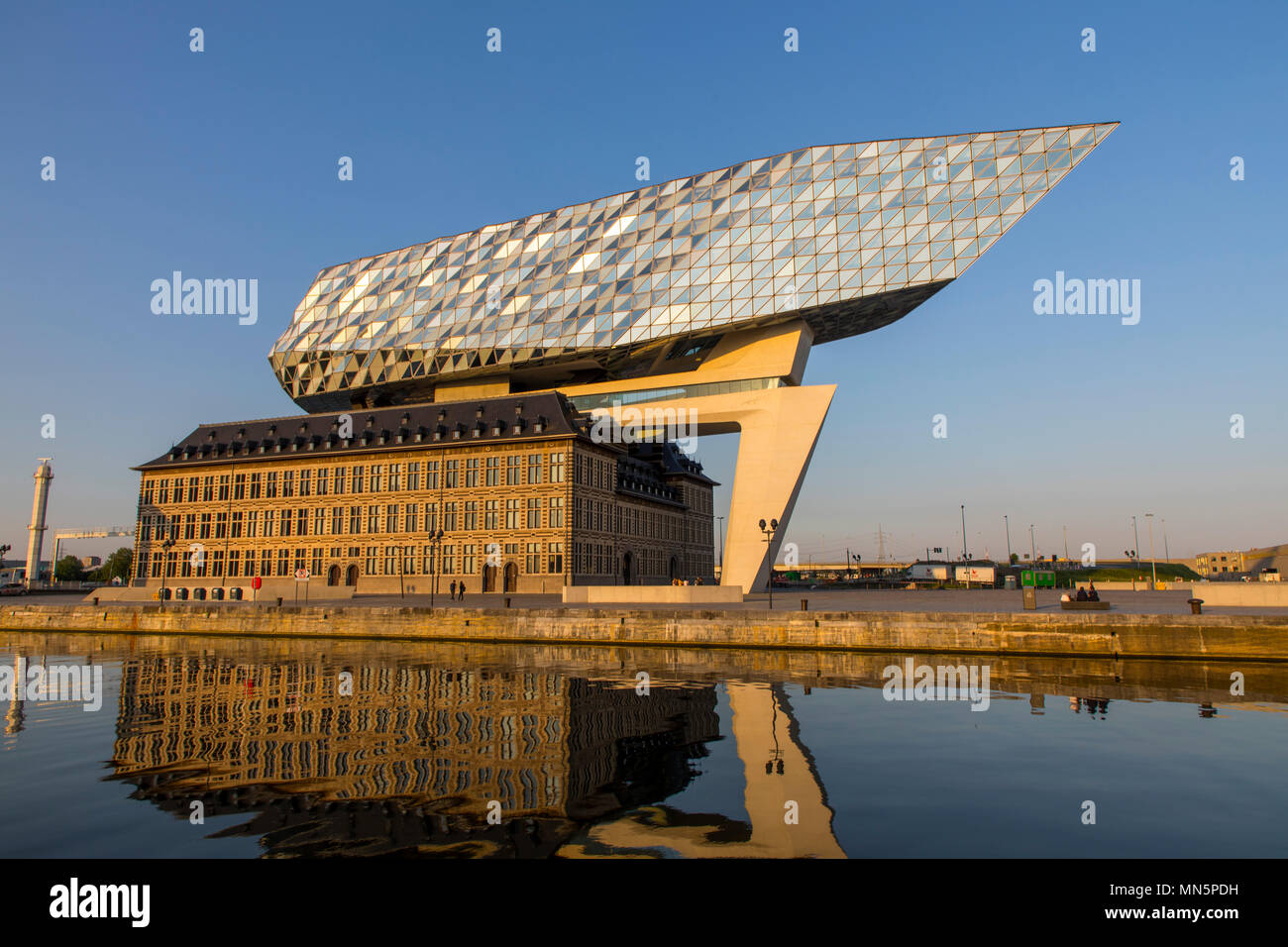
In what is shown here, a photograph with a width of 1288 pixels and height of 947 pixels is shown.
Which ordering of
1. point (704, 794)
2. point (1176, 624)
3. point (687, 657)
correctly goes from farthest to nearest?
point (687, 657) → point (1176, 624) → point (704, 794)

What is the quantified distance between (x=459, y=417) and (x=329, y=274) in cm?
2738

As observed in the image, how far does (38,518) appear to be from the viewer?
127m

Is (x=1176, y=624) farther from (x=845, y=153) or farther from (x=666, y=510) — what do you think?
(x=666, y=510)

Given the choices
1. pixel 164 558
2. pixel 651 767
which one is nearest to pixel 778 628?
pixel 651 767

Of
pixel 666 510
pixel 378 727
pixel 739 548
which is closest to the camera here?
pixel 378 727

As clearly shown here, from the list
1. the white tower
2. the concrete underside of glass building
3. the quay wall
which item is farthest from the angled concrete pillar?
the white tower

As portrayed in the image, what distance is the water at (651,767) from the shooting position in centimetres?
1088

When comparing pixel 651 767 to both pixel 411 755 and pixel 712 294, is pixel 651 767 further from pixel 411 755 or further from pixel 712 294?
pixel 712 294

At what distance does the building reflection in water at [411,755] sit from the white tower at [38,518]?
126 meters

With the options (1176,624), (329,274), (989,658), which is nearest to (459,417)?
(329,274)

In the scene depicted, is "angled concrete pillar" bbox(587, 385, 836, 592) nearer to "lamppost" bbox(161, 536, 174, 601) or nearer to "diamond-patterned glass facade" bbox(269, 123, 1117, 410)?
"diamond-patterned glass facade" bbox(269, 123, 1117, 410)

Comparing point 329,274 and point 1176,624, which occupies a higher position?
point 329,274
